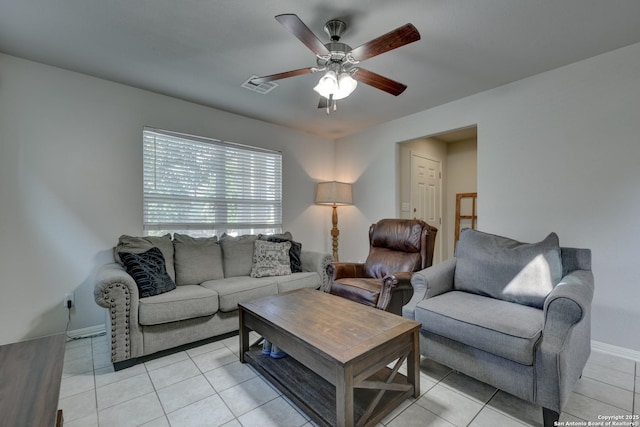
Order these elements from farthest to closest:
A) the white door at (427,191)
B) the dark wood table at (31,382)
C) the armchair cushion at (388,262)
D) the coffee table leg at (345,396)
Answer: the white door at (427,191) → the armchair cushion at (388,262) → the coffee table leg at (345,396) → the dark wood table at (31,382)

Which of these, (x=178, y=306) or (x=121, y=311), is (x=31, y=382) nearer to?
(x=121, y=311)

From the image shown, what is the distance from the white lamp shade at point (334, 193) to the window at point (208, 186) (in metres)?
0.61

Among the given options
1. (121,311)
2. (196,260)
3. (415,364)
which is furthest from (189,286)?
(415,364)

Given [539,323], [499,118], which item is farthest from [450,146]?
[539,323]

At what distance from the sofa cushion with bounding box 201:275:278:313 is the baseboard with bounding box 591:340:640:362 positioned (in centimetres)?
276

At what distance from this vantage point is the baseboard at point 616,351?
85.1 inches

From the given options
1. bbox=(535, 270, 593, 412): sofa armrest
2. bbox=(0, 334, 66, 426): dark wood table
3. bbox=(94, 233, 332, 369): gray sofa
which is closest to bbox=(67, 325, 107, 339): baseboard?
bbox=(94, 233, 332, 369): gray sofa

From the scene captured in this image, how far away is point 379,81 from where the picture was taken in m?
2.03

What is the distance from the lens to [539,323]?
154cm

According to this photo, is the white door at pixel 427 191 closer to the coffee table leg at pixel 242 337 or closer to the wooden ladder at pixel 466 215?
the wooden ladder at pixel 466 215

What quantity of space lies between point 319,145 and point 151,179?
2417mm

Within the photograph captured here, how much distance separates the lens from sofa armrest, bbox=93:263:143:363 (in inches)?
76.9

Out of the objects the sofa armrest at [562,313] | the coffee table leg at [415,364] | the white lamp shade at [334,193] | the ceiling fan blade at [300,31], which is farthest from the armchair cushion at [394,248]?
the ceiling fan blade at [300,31]

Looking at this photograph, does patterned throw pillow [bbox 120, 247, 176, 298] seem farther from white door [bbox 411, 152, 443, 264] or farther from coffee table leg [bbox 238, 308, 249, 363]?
white door [bbox 411, 152, 443, 264]
